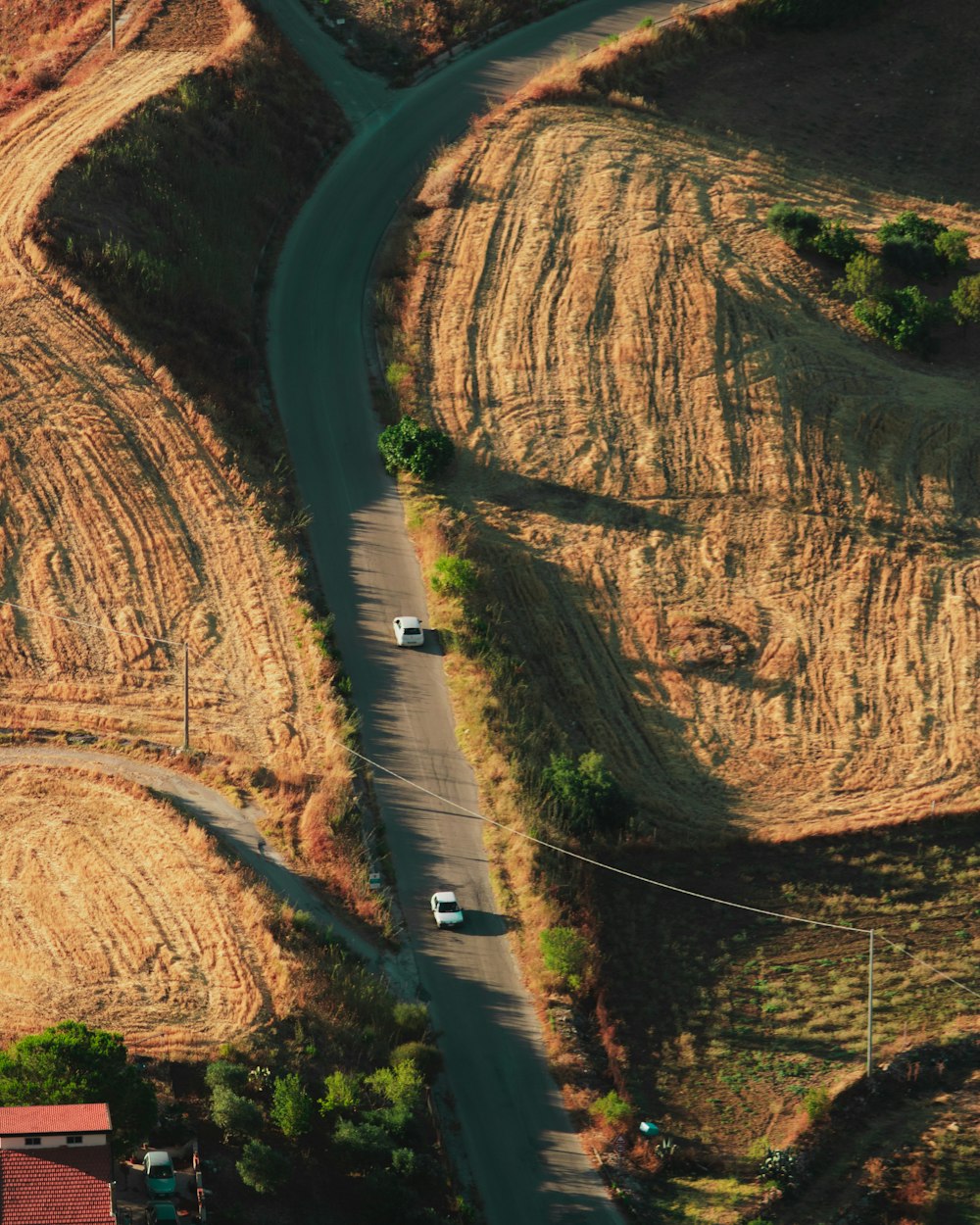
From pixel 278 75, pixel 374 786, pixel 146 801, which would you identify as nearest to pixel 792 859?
pixel 374 786

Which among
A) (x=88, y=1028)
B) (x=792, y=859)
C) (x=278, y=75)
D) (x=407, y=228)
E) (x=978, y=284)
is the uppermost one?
(x=278, y=75)

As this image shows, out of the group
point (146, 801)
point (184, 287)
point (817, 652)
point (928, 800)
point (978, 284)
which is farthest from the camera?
point (978, 284)

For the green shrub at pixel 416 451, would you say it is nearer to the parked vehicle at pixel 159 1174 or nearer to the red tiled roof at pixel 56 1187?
the parked vehicle at pixel 159 1174

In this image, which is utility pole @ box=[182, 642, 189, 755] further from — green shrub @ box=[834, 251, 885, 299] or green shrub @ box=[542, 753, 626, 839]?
green shrub @ box=[834, 251, 885, 299]

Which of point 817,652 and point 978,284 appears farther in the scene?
point 978,284

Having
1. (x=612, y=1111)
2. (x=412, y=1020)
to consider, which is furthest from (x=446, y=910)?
(x=612, y=1111)

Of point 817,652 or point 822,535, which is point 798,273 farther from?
point 817,652

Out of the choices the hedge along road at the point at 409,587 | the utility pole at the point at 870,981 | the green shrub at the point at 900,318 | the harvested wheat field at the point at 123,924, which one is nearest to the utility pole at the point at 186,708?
the harvested wheat field at the point at 123,924
